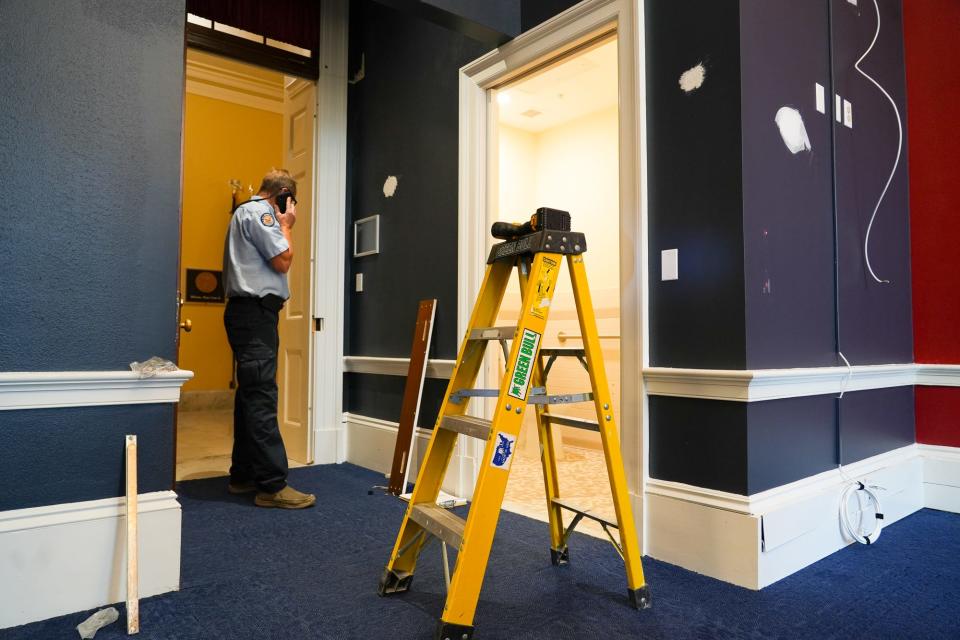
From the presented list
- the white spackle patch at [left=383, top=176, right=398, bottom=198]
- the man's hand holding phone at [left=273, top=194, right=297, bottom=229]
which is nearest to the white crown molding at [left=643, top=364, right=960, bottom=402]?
the man's hand holding phone at [left=273, top=194, right=297, bottom=229]

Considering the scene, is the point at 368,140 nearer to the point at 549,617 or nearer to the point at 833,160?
the point at 833,160

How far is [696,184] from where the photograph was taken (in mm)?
2213

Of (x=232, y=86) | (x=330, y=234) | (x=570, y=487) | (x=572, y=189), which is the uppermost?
(x=232, y=86)

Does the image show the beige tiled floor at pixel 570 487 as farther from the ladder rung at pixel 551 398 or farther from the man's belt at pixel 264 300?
the man's belt at pixel 264 300

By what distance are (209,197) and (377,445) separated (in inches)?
174

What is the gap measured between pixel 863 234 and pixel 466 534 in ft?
8.00

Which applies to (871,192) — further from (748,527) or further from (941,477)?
(748,527)

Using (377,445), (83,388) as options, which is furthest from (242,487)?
(83,388)

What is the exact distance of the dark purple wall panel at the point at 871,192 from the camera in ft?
8.76

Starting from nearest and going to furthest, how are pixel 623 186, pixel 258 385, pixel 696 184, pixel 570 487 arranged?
pixel 696 184 → pixel 623 186 → pixel 258 385 → pixel 570 487

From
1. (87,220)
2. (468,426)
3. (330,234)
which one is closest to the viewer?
(468,426)

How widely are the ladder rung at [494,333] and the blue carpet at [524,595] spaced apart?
0.82 meters

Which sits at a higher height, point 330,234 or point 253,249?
point 330,234

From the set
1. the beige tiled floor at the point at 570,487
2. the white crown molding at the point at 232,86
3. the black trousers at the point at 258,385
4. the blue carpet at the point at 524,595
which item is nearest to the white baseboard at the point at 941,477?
the blue carpet at the point at 524,595
